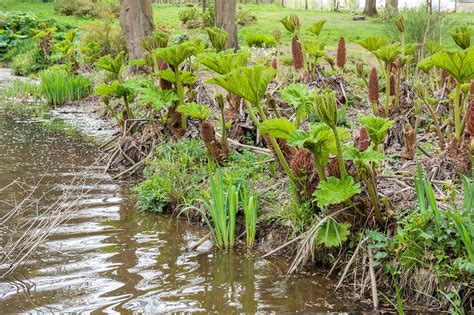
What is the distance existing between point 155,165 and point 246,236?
5.83ft

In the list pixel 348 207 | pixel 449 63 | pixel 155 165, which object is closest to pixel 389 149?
pixel 449 63

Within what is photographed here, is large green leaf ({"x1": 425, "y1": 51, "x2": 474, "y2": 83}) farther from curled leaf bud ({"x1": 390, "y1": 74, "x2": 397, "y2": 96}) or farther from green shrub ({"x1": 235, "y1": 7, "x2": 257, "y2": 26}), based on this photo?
green shrub ({"x1": 235, "y1": 7, "x2": 257, "y2": 26})

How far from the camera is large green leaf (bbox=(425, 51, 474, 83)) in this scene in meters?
4.02

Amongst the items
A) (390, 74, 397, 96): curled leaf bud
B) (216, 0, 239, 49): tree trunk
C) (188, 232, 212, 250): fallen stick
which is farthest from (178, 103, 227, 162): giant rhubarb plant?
(216, 0, 239, 49): tree trunk

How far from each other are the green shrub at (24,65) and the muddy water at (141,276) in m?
12.1

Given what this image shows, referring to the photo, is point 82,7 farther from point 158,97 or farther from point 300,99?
point 300,99

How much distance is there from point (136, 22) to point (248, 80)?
28.5 feet

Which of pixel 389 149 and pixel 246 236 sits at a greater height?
pixel 389 149

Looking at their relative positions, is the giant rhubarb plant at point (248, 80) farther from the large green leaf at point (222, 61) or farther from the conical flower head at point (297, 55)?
the conical flower head at point (297, 55)

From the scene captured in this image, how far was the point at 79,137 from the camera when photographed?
351 inches

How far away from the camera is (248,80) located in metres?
3.93

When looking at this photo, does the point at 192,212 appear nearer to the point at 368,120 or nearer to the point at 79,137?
the point at 368,120

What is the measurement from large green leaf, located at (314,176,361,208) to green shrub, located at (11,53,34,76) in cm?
1459

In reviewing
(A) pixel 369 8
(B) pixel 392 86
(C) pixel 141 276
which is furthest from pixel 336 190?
(A) pixel 369 8
